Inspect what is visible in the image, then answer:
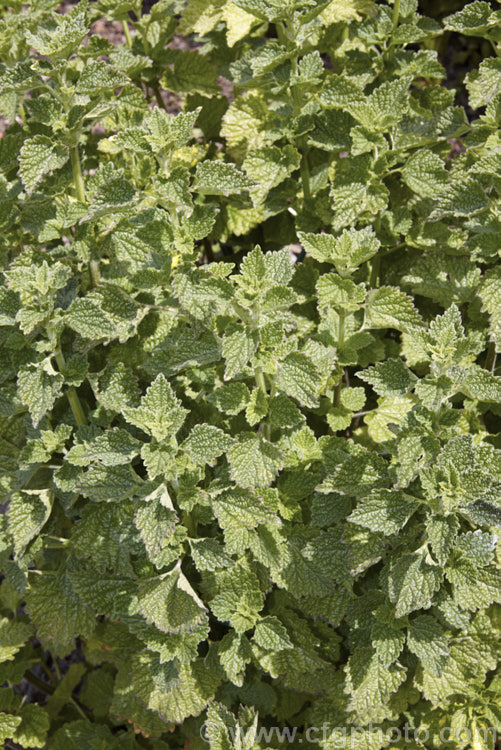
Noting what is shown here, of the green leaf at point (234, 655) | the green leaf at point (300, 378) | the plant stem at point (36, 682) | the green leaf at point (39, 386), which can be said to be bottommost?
the plant stem at point (36, 682)

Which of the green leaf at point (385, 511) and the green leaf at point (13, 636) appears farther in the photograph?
the green leaf at point (13, 636)

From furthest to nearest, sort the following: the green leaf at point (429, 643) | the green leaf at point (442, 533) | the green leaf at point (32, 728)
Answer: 1. the green leaf at point (32, 728)
2. the green leaf at point (429, 643)
3. the green leaf at point (442, 533)

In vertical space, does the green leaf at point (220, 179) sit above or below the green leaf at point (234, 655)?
above

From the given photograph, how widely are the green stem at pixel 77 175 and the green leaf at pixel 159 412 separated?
2.44ft

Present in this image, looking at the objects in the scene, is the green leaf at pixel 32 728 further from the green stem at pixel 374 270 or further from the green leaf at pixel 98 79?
the green leaf at pixel 98 79

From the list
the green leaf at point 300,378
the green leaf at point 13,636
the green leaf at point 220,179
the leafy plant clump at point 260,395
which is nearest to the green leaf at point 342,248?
the leafy plant clump at point 260,395

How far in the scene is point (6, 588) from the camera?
2881mm

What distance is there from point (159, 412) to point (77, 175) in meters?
0.86

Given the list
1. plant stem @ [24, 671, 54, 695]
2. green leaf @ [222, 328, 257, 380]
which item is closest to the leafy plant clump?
green leaf @ [222, 328, 257, 380]

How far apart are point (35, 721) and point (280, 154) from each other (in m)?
2.27

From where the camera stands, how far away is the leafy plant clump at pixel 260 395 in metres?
1.84

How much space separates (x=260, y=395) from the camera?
1.96 metres

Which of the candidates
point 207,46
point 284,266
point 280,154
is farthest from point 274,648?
point 207,46

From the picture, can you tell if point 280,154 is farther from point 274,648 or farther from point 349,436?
point 274,648
